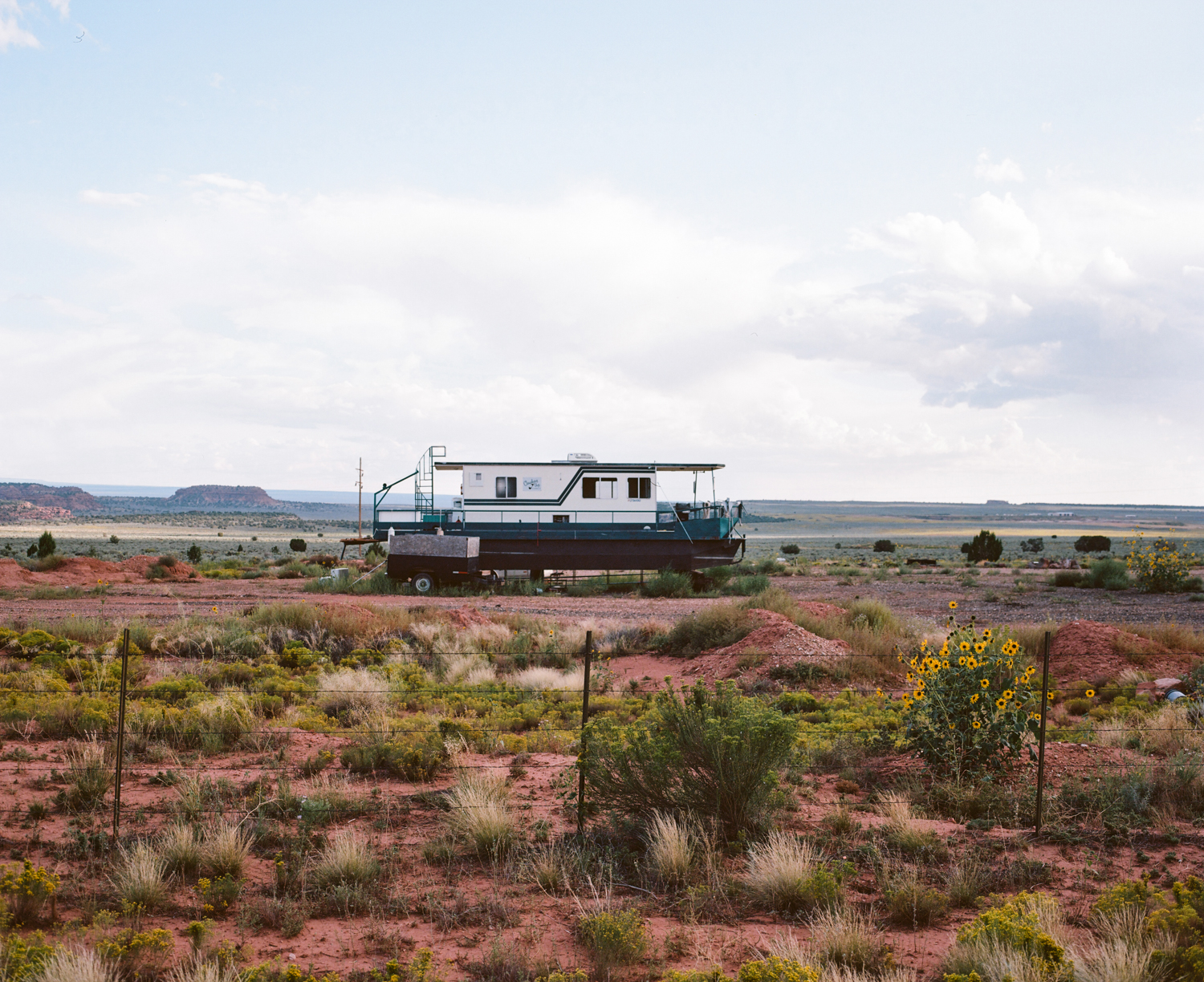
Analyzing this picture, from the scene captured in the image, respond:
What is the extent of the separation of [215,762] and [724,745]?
5.50m

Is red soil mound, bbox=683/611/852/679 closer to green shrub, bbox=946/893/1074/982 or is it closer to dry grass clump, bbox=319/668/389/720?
dry grass clump, bbox=319/668/389/720

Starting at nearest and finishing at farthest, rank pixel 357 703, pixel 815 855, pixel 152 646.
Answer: pixel 815 855, pixel 357 703, pixel 152 646

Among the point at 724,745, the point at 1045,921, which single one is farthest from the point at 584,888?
the point at 1045,921

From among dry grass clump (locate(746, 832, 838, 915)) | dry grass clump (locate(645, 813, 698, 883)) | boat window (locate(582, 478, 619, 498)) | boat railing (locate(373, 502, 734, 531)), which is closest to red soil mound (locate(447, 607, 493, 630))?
boat railing (locate(373, 502, 734, 531))

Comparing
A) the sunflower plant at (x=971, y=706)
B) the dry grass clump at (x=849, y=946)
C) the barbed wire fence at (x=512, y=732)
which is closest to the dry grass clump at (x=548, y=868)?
the barbed wire fence at (x=512, y=732)

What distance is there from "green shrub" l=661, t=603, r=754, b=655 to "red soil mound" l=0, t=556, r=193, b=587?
67.8 ft

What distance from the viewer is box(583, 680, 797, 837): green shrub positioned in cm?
696

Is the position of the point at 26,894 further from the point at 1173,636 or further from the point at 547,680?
the point at 1173,636

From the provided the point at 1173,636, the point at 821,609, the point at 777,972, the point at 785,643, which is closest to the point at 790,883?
the point at 777,972

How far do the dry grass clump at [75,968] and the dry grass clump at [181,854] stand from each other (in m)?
1.41

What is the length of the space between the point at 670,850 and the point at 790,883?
89 cm

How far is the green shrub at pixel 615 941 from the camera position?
4.91 meters

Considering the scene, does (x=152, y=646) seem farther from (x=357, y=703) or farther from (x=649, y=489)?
(x=649, y=489)

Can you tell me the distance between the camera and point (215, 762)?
29.8 ft
